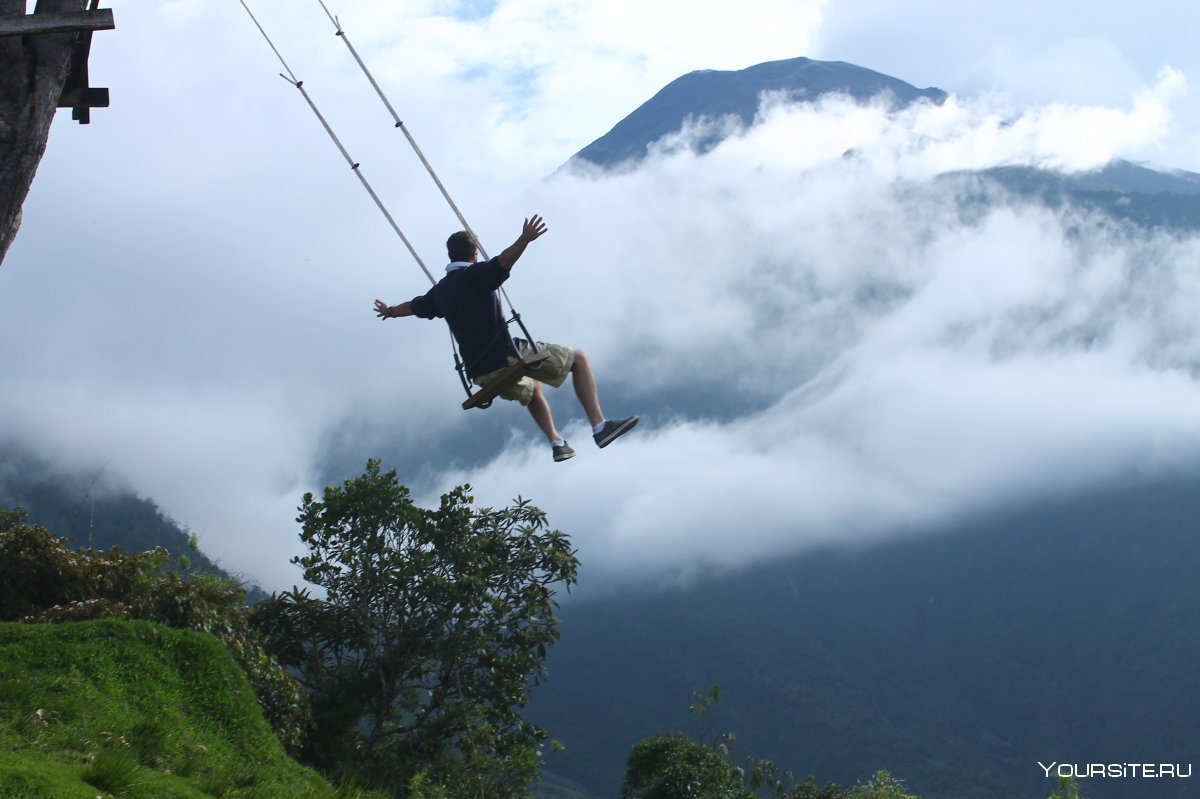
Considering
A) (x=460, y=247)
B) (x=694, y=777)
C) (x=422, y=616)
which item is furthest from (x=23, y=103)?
(x=694, y=777)

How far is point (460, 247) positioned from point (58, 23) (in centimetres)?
389

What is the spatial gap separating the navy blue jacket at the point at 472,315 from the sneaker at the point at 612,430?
93 cm

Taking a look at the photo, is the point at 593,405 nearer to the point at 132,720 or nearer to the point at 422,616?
the point at 132,720

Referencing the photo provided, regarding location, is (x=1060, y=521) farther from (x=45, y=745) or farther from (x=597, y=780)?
(x=45, y=745)

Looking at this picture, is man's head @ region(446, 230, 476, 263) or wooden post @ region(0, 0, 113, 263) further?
man's head @ region(446, 230, 476, 263)

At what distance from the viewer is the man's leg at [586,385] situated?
34.5ft

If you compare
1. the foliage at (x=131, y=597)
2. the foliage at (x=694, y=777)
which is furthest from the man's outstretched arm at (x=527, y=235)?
the foliage at (x=694, y=777)

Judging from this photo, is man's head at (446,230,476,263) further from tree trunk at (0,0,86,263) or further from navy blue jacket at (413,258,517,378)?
tree trunk at (0,0,86,263)

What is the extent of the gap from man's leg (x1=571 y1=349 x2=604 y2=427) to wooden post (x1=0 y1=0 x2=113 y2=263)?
15.5 feet

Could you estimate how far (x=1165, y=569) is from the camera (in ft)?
449

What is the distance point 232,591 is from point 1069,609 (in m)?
137

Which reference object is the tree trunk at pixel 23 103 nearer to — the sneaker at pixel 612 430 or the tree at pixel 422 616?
the sneaker at pixel 612 430

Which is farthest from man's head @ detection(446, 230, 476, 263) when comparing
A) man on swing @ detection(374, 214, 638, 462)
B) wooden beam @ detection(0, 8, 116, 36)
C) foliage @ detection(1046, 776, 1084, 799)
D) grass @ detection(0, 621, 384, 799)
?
foliage @ detection(1046, 776, 1084, 799)

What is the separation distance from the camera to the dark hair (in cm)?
997
